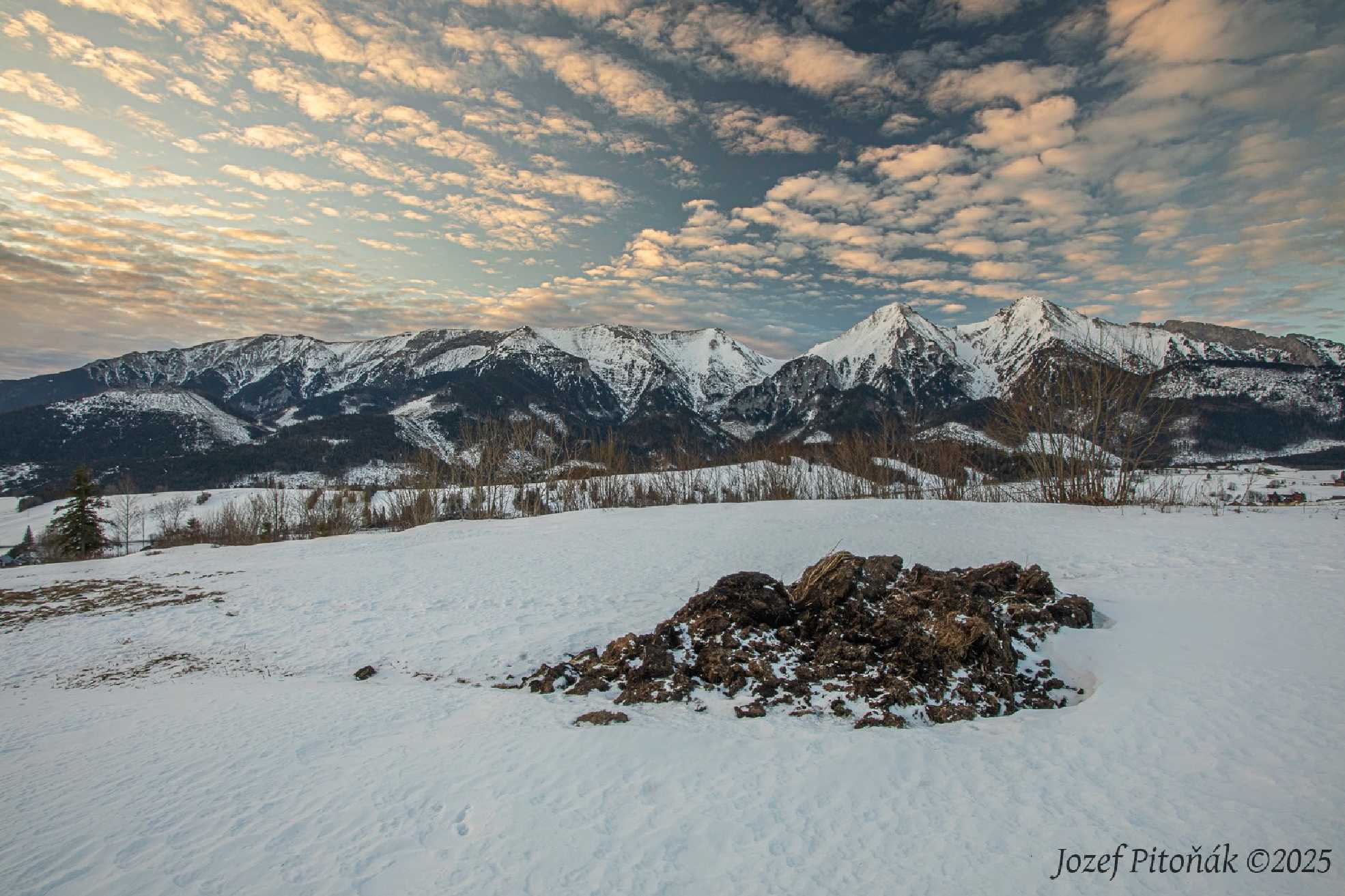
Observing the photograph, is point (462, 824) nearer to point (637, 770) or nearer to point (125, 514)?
point (637, 770)

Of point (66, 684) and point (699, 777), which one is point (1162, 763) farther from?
point (66, 684)

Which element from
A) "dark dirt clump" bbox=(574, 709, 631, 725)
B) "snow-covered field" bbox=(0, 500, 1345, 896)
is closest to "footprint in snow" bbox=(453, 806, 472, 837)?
"snow-covered field" bbox=(0, 500, 1345, 896)

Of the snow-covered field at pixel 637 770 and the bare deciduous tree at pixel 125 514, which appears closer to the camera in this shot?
the snow-covered field at pixel 637 770

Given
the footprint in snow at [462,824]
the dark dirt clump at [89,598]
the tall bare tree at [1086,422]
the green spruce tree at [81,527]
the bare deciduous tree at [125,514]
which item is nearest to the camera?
the footprint in snow at [462,824]

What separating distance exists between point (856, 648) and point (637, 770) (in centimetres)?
437

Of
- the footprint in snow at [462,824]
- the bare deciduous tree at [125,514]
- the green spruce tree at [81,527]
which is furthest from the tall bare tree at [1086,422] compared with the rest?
the bare deciduous tree at [125,514]

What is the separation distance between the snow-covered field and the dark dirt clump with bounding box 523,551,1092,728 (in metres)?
0.52

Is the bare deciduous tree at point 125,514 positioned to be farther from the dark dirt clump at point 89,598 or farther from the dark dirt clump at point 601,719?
the dark dirt clump at point 601,719

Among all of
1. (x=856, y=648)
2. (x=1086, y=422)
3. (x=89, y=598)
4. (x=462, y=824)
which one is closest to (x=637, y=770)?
(x=462, y=824)

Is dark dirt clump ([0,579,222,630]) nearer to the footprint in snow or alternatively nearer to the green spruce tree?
the footprint in snow

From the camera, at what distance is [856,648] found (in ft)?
29.1

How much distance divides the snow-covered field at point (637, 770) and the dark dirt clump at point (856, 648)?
0.52 m

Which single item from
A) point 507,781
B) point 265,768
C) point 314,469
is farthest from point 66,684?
point 314,469

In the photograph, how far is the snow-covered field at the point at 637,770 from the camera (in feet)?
14.7
